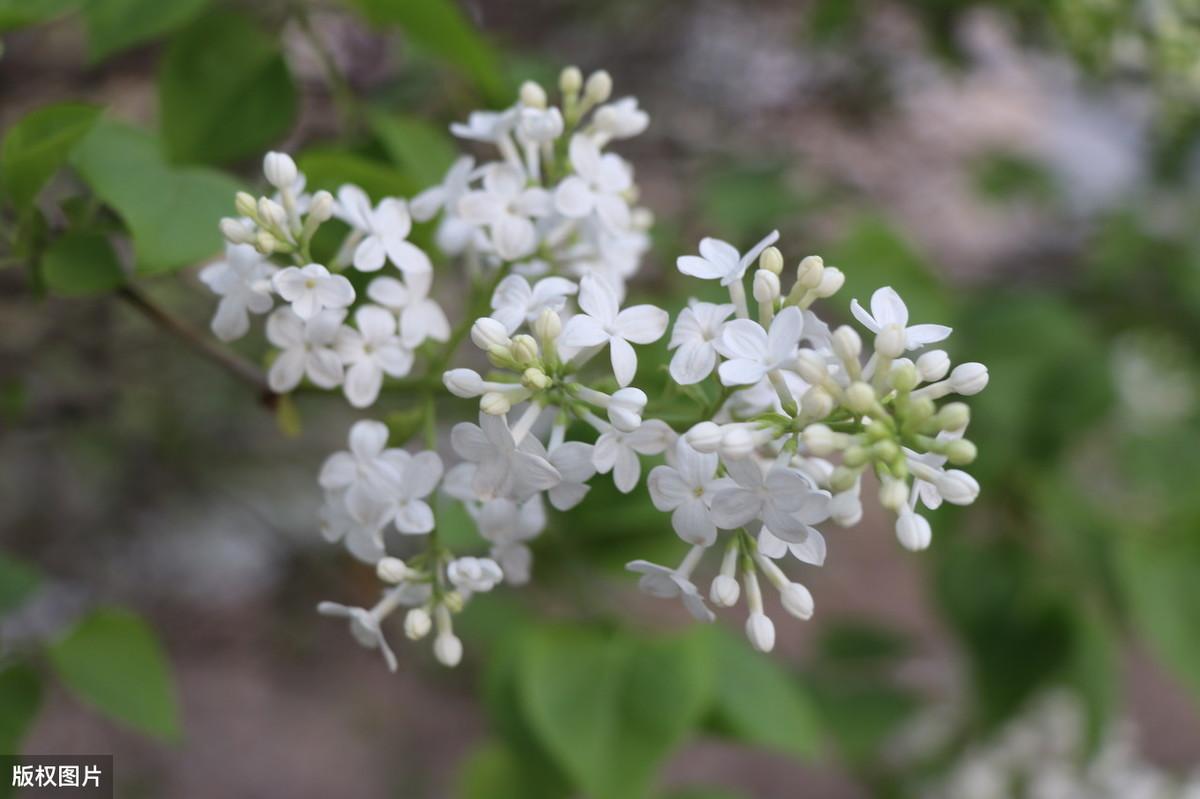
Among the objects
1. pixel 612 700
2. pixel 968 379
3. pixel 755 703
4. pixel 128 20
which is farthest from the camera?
pixel 755 703

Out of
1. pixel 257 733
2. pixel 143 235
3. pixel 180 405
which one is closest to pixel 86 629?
pixel 143 235

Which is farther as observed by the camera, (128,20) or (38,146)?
(128,20)

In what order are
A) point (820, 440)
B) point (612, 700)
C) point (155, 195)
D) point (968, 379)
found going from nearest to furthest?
point (820, 440) → point (968, 379) → point (155, 195) → point (612, 700)

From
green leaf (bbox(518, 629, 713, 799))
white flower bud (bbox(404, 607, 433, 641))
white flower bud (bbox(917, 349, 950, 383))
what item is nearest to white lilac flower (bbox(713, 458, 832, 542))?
white flower bud (bbox(917, 349, 950, 383))

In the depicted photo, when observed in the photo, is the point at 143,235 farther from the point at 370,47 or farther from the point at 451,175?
the point at 370,47

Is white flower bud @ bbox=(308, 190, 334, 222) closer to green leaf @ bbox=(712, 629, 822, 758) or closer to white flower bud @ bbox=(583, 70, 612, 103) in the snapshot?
white flower bud @ bbox=(583, 70, 612, 103)

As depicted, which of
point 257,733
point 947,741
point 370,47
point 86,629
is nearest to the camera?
point 86,629

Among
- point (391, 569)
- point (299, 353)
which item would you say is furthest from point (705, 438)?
point (299, 353)

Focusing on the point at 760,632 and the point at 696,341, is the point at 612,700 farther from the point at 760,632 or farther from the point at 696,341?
the point at 696,341
